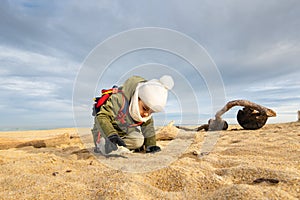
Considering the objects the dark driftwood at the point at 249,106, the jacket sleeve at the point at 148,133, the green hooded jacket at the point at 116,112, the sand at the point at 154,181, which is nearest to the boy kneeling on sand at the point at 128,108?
the green hooded jacket at the point at 116,112

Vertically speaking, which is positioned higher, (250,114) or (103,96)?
(103,96)

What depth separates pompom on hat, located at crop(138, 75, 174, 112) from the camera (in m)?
2.82

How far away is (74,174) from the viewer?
2010mm

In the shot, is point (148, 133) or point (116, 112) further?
point (148, 133)

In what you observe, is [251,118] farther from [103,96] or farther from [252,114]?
[103,96]

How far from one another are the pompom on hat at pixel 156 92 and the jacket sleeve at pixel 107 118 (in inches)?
16.8

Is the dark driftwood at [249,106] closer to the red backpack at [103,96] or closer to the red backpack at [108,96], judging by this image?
the red backpack at [108,96]

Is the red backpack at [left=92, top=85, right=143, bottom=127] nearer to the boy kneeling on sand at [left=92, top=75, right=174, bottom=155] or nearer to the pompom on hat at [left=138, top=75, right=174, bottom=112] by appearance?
the boy kneeling on sand at [left=92, top=75, right=174, bottom=155]

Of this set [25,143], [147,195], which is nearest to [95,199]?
[147,195]

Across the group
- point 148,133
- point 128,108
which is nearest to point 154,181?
point 128,108

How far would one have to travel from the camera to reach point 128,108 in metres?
3.00

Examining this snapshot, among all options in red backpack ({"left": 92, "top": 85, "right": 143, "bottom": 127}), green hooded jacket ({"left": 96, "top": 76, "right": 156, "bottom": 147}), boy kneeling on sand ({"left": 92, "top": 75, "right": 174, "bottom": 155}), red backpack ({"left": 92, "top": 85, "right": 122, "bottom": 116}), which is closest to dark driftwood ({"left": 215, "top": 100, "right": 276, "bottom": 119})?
boy kneeling on sand ({"left": 92, "top": 75, "right": 174, "bottom": 155})

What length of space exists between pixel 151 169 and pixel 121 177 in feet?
1.15

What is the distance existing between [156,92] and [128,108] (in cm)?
46
